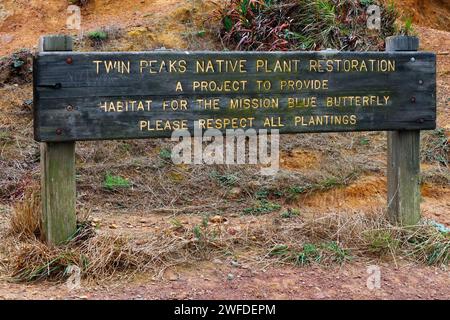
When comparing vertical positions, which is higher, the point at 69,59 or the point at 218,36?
the point at 218,36

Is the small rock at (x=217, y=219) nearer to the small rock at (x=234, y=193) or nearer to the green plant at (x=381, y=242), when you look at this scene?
the small rock at (x=234, y=193)

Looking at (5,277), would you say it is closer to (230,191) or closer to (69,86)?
(69,86)

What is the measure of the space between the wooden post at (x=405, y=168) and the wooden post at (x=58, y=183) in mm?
2559

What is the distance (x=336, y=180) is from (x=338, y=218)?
156 cm

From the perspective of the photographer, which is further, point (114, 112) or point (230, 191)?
point (230, 191)

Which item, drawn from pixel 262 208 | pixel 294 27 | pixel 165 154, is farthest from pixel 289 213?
pixel 294 27

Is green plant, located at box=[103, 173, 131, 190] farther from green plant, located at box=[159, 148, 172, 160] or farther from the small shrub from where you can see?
the small shrub

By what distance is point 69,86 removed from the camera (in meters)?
4.70

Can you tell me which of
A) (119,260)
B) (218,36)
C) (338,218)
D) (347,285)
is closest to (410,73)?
(338,218)

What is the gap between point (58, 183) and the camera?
4773 mm

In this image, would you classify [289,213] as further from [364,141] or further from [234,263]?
[364,141]

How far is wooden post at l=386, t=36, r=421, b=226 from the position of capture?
17.6 ft

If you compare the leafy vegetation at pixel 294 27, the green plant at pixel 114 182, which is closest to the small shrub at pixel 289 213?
the green plant at pixel 114 182
